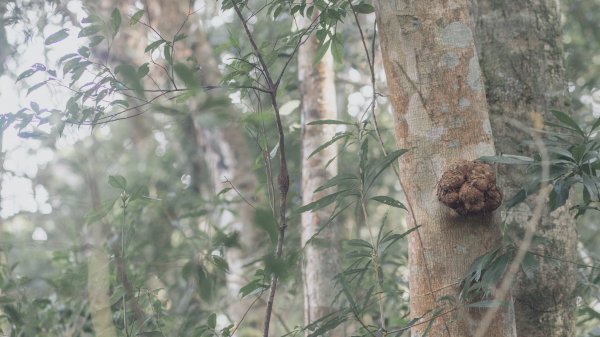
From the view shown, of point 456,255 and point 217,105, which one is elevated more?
point 217,105

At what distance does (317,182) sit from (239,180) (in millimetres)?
1810

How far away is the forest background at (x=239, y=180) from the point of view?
1.64 meters

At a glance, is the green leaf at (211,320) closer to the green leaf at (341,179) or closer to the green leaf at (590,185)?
the green leaf at (341,179)

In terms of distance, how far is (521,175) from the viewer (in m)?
2.08

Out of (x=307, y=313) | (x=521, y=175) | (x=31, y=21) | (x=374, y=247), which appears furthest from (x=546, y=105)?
(x=31, y=21)

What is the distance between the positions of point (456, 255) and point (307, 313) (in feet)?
4.99

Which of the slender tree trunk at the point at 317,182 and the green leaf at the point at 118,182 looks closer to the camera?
the green leaf at the point at 118,182

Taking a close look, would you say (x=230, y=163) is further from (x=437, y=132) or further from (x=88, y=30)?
(x=437, y=132)

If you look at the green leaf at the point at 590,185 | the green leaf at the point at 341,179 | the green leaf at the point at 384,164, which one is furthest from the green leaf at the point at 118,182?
the green leaf at the point at 590,185

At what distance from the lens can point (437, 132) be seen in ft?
5.31

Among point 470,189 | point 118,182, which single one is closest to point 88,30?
point 118,182

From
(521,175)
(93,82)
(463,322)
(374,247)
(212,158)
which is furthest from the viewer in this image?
(212,158)

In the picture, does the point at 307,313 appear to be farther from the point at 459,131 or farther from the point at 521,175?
the point at 459,131

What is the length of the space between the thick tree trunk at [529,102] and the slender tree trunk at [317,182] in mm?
923
